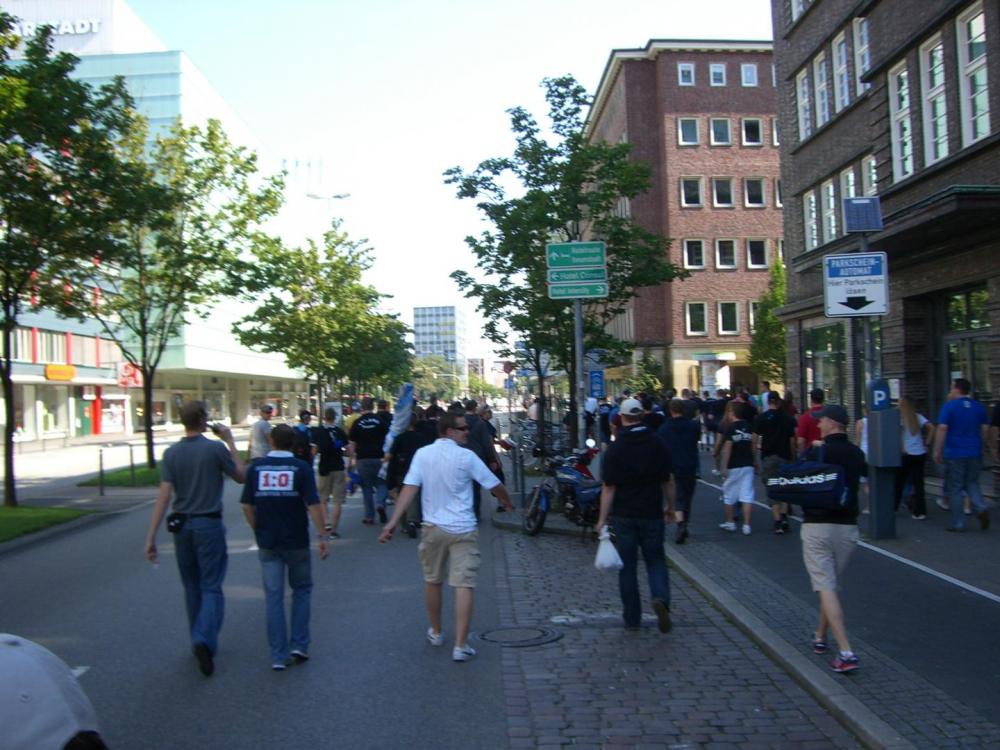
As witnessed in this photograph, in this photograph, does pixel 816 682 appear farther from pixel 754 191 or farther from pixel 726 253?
pixel 754 191

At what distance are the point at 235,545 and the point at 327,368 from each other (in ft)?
101

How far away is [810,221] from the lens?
2241cm

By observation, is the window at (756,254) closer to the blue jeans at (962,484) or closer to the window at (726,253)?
the window at (726,253)

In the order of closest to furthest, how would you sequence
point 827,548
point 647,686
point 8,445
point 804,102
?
point 647,686 → point 827,548 → point 8,445 → point 804,102

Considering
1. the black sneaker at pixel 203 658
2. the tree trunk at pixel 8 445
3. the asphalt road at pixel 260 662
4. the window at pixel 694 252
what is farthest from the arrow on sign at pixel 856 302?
the window at pixel 694 252

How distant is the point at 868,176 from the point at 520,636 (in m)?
15.0

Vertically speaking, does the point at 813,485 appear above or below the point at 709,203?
below

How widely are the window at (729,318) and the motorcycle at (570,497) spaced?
39.0 metres

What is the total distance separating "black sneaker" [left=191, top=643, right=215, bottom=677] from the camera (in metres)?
6.30

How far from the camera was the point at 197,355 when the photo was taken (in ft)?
209

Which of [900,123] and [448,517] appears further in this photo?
[900,123]

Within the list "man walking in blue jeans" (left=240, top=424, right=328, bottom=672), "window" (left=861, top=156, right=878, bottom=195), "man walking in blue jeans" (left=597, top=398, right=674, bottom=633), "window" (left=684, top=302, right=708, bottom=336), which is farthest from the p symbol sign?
"window" (left=684, top=302, right=708, bottom=336)

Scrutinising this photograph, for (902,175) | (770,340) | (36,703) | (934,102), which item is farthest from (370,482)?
(770,340)

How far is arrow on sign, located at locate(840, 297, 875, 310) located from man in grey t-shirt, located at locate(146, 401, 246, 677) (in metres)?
6.46
